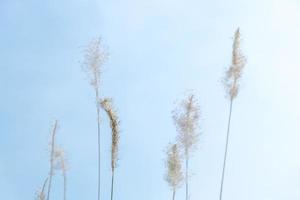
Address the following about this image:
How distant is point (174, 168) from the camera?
19172 mm

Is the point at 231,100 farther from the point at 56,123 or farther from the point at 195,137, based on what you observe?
the point at 56,123

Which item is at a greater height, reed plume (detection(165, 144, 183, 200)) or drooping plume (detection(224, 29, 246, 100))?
drooping plume (detection(224, 29, 246, 100))

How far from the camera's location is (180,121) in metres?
19.7

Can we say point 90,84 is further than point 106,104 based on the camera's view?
Yes

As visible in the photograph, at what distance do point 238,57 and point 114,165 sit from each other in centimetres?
581

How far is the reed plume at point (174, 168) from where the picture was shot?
19.2m

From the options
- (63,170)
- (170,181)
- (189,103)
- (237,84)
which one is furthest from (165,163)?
(63,170)

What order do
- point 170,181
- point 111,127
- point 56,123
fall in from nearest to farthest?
point 111,127, point 170,181, point 56,123

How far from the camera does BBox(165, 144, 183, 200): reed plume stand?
19152 millimetres

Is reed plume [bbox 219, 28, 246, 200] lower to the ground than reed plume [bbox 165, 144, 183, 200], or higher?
higher

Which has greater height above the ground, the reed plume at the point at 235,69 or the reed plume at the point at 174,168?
the reed plume at the point at 235,69

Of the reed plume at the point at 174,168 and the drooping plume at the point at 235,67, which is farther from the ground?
the drooping plume at the point at 235,67

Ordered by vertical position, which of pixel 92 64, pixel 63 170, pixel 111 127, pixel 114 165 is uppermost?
pixel 92 64

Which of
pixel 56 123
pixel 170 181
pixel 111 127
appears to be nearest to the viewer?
Result: pixel 111 127
